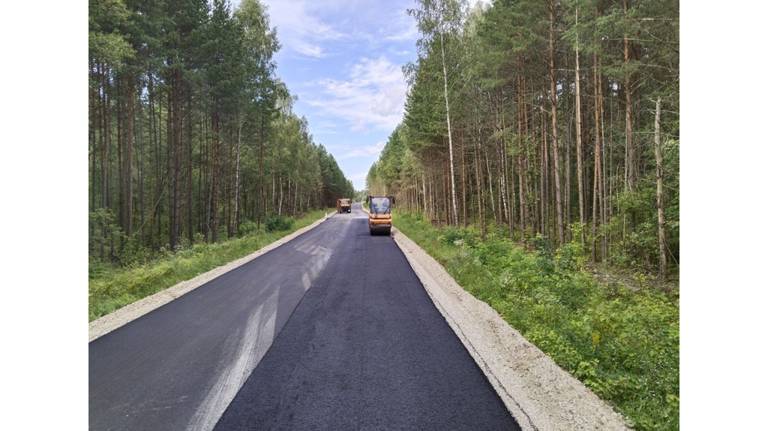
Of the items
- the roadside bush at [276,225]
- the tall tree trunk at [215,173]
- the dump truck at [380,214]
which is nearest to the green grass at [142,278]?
the tall tree trunk at [215,173]

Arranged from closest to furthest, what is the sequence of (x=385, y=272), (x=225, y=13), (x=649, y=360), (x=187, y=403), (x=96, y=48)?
(x=187, y=403) < (x=649, y=360) < (x=96, y=48) < (x=385, y=272) < (x=225, y=13)

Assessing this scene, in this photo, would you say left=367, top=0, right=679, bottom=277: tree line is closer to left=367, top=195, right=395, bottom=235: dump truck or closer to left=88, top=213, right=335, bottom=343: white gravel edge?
left=367, top=195, right=395, bottom=235: dump truck

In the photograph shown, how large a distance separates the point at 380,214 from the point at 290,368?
17402mm

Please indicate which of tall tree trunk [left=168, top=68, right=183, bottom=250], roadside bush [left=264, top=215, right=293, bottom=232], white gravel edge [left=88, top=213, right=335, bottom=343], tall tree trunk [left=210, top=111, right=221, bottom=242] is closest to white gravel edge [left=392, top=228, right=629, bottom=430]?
white gravel edge [left=88, top=213, right=335, bottom=343]

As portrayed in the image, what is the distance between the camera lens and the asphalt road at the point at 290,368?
319 cm

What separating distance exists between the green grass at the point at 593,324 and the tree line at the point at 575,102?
2365 millimetres

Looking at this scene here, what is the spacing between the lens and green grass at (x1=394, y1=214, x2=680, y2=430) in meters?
3.59

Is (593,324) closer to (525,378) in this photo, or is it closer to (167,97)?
(525,378)

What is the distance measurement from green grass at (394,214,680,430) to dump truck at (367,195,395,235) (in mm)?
10743

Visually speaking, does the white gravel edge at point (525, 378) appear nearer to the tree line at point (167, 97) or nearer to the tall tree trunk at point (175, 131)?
the tree line at point (167, 97)
